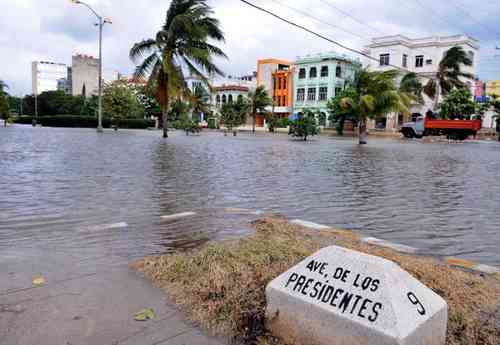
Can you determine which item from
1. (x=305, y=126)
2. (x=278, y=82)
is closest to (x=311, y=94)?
(x=278, y=82)

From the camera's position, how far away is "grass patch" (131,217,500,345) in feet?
8.59

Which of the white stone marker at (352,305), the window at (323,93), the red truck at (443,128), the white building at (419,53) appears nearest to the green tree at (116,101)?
the window at (323,93)

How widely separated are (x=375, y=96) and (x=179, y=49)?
1271 centimetres

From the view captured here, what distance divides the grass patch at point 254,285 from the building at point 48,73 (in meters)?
132

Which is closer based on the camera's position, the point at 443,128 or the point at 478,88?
the point at 443,128

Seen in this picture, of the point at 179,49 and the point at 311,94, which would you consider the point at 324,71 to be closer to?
the point at 311,94

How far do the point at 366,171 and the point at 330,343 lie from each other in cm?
1020

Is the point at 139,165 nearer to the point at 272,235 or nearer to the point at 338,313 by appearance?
the point at 272,235

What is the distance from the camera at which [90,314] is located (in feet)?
→ 9.16

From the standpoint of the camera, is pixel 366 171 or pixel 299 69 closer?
pixel 366 171

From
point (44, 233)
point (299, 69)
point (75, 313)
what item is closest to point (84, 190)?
point (44, 233)

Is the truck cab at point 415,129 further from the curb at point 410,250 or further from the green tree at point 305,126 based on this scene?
the curb at point 410,250

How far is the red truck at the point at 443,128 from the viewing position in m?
36.5

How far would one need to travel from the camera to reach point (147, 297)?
3064mm
